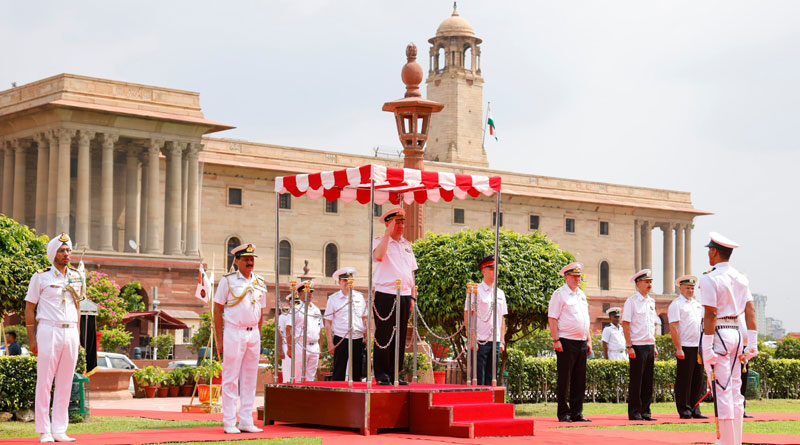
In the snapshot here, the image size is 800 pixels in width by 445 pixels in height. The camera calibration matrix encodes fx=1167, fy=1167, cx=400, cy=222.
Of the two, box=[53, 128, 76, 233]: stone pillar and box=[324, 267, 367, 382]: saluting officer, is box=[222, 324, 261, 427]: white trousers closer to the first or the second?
box=[324, 267, 367, 382]: saluting officer

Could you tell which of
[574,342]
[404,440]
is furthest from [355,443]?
[574,342]

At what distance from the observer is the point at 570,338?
1498 centimetres

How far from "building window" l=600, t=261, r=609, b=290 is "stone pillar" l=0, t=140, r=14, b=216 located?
132ft

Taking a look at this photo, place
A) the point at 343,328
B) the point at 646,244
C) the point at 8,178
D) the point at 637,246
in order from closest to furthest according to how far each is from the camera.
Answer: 1. the point at 343,328
2. the point at 8,178
3. the point at 637,246
4. the point at 646,244

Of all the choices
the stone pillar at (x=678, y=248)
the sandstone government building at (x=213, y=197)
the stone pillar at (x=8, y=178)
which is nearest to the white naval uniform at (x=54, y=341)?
the sandstone government building at (x=213, y=197)

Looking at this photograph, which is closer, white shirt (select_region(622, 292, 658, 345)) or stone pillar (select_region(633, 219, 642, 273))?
white shirt (select_region(622, 292, 658, 345))

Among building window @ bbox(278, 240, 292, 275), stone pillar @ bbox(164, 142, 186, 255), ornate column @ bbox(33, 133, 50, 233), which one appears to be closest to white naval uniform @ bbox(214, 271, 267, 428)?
ornate column @ bbox(33, 133, 50, 233)

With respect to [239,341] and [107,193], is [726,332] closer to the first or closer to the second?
[239,341]

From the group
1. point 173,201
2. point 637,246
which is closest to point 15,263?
point 173,201

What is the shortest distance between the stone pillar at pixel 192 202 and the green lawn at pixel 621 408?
37.3 m

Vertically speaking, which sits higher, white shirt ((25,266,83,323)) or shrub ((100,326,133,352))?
white shirt ((25,266,83,323))

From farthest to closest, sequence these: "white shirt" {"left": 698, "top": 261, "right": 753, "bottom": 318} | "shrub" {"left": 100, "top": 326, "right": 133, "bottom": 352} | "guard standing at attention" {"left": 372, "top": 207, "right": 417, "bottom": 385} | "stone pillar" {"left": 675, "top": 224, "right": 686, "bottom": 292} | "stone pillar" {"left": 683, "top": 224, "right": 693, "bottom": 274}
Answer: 1. "stone pillar" {"left": 683, "top": 224, "right": 693, "bottom": 274}
2. "stone pillar" {"left": 675, "top": 224, "right": 686, "bottom": 292}
3. "shrub" {"left": 100, "top": 326, "right": 133, "bottom": 352}
4. "guard standing at attention" {"left": 372, "top": 207, "right": 417, "bottom": 385}
5. "white shirt" {"left": 698, "top": 261, "right": 753, "bottom": 318}

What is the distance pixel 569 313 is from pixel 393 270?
2.96m

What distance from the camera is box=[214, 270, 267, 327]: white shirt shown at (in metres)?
12.3
